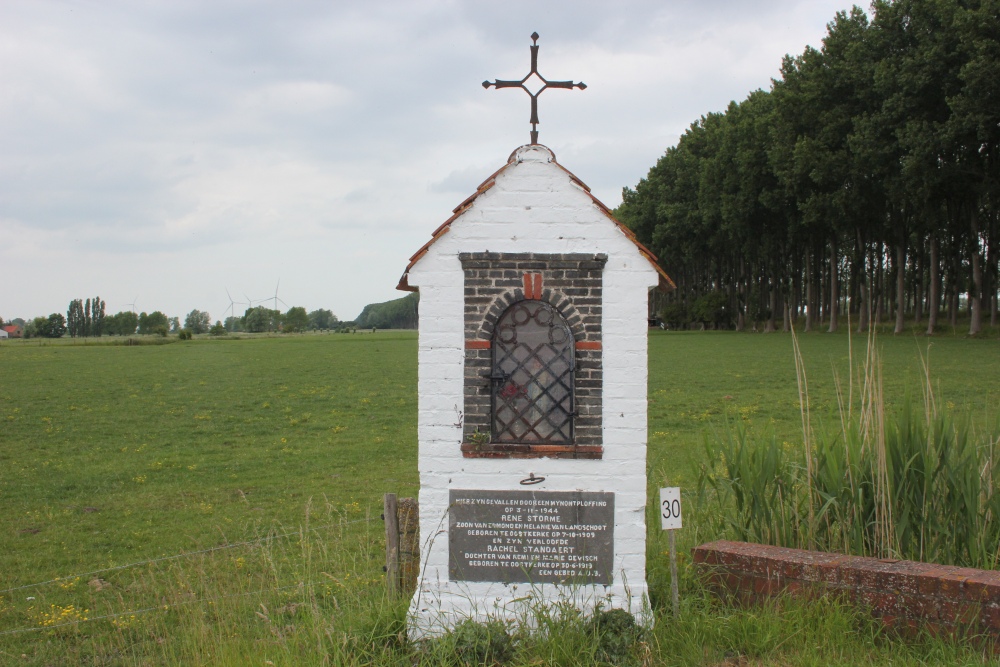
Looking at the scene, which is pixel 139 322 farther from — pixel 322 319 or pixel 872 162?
pixel 872 162

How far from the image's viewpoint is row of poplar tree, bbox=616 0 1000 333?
31.0 meters

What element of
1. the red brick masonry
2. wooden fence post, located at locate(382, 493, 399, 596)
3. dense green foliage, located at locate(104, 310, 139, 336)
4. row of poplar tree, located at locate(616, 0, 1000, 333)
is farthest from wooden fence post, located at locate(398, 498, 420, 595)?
dense green foliage, located at locate(104, 310, 139, 336)

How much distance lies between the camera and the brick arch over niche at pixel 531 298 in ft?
20.7

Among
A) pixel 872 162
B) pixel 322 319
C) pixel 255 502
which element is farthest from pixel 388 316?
pixel 255 502

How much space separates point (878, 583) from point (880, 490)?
0.78 meters

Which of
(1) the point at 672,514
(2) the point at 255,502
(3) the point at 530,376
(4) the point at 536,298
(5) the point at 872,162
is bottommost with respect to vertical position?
(2) the point at 255,502

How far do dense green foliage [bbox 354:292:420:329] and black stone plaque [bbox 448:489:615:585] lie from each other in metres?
121

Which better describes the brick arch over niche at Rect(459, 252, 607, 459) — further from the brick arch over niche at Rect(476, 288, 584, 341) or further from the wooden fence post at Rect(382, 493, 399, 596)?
the wooden fence post at Rect(382, 493, 399, 596)

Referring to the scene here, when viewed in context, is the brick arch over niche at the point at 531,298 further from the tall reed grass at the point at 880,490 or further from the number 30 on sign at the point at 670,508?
the tall reed grass at the point at 880,490

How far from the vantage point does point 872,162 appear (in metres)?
34.3

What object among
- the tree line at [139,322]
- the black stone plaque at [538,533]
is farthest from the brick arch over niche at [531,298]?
the tree line at [139,322]

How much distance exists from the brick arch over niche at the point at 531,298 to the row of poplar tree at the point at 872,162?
2774 centimetres

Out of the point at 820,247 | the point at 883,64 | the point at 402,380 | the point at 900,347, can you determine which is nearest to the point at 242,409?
the point at 402,380

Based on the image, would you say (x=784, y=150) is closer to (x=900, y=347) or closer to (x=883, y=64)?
(x=883, y=64)
